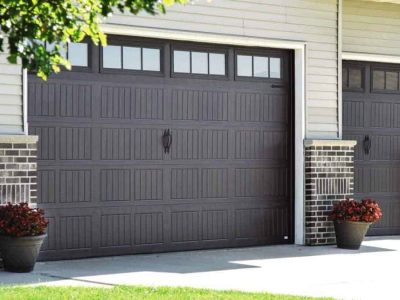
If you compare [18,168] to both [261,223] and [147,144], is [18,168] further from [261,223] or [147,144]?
[261,223]

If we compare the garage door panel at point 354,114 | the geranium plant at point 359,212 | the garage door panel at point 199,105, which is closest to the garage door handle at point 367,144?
the garage door panel at point 354,114

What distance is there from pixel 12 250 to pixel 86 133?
2192mm

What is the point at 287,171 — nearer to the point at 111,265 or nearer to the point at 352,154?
the point at 352,154

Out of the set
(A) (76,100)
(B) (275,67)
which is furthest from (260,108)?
(A) (76,100)

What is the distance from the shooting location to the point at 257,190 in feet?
43.7

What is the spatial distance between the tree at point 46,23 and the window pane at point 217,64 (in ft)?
23.8

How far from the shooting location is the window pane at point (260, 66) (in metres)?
13.4

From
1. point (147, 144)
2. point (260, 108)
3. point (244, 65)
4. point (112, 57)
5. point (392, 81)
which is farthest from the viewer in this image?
point (392, 81)

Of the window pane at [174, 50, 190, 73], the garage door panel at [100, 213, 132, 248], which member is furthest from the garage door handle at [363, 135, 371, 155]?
the garage door panel at [100, 213, 132, 248]

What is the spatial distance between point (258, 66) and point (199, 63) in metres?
1.14

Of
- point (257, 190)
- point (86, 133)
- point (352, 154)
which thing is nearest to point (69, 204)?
point (86, 133)

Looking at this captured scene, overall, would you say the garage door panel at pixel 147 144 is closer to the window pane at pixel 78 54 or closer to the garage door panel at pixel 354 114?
the window pane at pixel 78 54

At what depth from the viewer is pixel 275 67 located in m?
13.6

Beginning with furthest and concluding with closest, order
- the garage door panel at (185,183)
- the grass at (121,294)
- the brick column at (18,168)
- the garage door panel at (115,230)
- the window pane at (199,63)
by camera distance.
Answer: the window pane at (199,63), the garage door panel at (185,183), the garage door panel at (115,230), the brick column at (18,168), the grass at (121,294)
